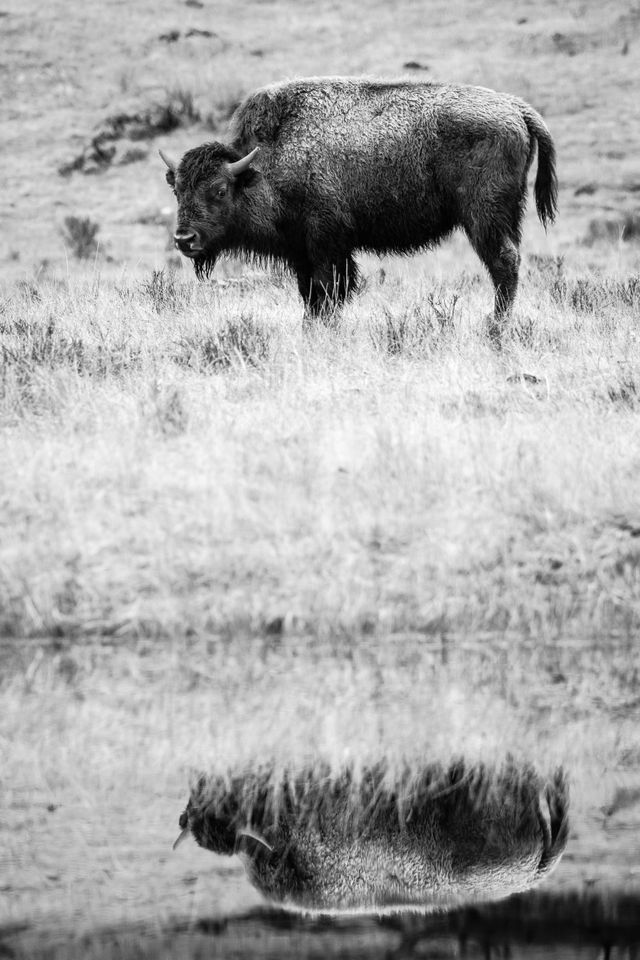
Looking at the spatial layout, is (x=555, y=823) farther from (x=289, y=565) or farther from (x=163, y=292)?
(x=163, y=292)

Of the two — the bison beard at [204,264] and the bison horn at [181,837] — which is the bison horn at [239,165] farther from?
the bison horn at [181,837]

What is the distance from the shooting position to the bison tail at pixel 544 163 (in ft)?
32.7

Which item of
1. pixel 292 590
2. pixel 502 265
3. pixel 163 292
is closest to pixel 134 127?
pixel 163 292

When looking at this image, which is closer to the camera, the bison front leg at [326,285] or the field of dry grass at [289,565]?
the field of dry grass at [289,565]

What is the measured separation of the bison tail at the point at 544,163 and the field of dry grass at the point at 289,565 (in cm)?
78

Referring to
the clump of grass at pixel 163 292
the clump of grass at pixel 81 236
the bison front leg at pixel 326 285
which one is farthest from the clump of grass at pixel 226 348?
the clump of grass at pixel 81 236

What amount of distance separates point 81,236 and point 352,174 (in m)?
7.62

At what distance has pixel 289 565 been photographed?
5.65 m

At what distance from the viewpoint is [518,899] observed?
3.49 m

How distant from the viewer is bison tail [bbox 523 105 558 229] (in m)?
9.98

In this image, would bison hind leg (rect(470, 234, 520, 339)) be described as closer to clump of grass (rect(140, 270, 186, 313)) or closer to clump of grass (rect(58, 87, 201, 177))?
clump of grass (rect(140, 270, 186, 313))

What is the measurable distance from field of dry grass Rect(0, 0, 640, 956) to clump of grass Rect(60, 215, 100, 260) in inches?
218

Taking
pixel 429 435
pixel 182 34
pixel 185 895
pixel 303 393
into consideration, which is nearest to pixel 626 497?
pixel 429 435

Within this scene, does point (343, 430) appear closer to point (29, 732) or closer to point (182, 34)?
point (29, 732)
